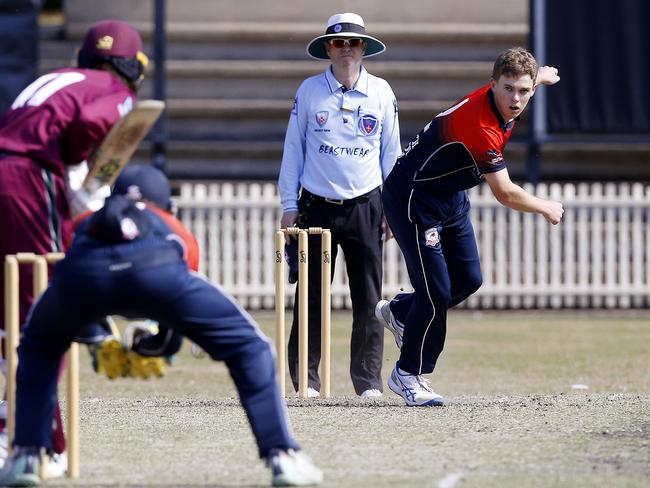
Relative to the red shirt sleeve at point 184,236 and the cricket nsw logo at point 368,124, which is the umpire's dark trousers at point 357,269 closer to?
the cricket nsw logo at point 368,124

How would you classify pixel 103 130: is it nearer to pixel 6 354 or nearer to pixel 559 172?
pixel 6 354

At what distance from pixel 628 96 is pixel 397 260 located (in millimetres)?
3356

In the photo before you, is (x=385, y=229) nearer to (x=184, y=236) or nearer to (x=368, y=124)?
(x=368, y=124)

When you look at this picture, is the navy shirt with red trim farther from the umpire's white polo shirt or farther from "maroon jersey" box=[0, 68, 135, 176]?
"maroon jersey" box=[0, 68, 135, 176]

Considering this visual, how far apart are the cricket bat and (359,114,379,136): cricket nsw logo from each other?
2.96m

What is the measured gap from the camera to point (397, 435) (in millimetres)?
7359

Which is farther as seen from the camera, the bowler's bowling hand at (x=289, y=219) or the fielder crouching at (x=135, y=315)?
the bowler's bowling hand at (x=289, y=219)

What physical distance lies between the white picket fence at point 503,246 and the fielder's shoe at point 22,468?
10784 mm

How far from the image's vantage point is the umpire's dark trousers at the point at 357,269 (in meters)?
9.18

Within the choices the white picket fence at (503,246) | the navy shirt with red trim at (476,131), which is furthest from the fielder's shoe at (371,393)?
the white picket fence at (503,246)

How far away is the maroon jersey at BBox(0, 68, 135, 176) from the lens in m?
6.22

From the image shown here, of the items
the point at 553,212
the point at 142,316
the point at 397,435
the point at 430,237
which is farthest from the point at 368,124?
the point at 142,316

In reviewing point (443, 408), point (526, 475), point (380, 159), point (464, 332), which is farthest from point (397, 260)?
point (526, 475)

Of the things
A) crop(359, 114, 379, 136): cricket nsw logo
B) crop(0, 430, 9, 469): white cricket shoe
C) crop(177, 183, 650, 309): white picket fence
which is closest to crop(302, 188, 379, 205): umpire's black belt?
crop(359, 114, 379, 136): cricket nsw logo
